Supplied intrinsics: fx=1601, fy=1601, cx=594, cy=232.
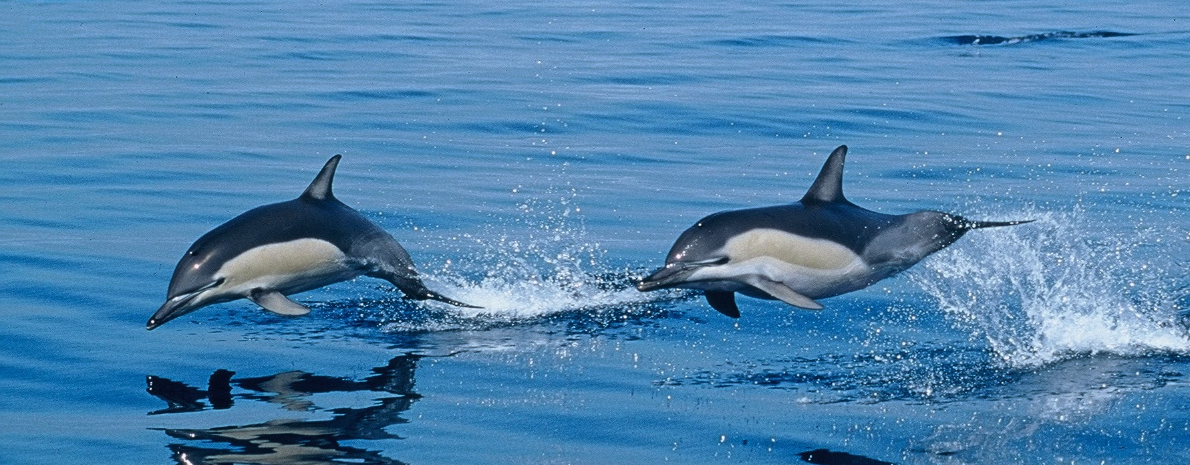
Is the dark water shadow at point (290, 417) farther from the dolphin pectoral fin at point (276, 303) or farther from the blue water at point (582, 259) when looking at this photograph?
the dolphin pectoral fin at point (276, 303)

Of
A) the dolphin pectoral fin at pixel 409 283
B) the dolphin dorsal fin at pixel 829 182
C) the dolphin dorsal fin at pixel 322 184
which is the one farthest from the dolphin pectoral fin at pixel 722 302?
the dolphin dorsal fin at pixel 322 184

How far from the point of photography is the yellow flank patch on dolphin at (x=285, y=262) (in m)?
7.09

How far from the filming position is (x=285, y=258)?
731cm

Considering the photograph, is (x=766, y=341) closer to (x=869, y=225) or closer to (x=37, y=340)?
(x=869, y=225)

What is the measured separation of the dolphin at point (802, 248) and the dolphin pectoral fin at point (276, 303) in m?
1.59

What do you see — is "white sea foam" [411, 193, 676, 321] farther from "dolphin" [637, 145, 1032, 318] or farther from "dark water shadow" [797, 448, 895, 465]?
"dark water shadow" [797, 448, 895, 465]

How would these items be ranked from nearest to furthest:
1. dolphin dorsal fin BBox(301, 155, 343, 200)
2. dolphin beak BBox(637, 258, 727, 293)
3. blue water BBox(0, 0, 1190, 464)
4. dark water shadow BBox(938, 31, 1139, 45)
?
blue water BBox(0, 0, 1190, 464) < dolphin beak BBox(637, 258, 727, 293) < dolphin dorsal fin BBox(301, 155, 343, 200) < dark water shadow BBox(938, 31, 1139, 45)

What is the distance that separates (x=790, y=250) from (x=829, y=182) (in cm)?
54

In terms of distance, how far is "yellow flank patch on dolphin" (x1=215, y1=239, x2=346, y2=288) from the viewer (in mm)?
7094

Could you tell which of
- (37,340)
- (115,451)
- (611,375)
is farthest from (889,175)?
(115,451)

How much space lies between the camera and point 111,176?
12.9 meters

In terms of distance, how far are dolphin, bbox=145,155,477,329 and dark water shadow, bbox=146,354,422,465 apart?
1.18ft

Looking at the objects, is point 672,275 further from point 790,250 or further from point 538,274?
point 538,274

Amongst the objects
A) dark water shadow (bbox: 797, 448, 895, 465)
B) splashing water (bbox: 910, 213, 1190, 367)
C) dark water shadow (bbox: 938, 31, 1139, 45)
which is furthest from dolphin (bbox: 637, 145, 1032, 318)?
dark water shadow (bbox: 938, 31, 1139, 45)
